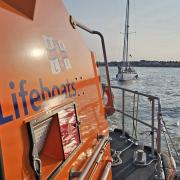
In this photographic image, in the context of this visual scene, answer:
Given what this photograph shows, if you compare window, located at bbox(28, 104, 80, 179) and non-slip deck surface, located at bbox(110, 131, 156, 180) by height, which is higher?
window, located at bbox(28, 104, 80, 179)

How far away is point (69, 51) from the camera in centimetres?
231

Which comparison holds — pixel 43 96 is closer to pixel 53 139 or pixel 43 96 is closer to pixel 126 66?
pixel 53 139

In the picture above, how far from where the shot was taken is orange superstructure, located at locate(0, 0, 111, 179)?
1.28 m

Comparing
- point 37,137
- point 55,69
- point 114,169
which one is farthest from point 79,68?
point 114,169

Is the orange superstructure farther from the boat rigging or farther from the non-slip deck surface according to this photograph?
the boat rigging

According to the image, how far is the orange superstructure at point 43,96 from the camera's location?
4.20 feet

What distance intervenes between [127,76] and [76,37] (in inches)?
1780

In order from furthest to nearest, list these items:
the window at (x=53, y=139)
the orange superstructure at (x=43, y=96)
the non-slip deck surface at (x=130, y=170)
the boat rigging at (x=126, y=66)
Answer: the boat rigging at (x=126, y=66) → the non-slip deck surface at (x=130, y=170) → the window at (x=53, y=139) → the orange superstructure at (x=43, y=96)

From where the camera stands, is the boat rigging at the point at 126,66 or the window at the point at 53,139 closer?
the window at the point at 53,139

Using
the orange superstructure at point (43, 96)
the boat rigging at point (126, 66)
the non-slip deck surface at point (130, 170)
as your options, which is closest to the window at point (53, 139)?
the orange superstructure at point (43, 96)

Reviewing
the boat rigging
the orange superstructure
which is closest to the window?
the orange superstructure

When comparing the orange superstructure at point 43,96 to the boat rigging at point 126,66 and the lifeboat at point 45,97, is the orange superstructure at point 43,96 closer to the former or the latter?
the lifeboat at point 45,97

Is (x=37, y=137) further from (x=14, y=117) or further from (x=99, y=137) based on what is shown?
(x=99, y=137)

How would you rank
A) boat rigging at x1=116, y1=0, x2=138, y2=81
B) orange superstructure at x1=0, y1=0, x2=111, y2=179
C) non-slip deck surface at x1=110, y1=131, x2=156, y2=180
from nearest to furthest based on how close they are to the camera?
1. orange superstructure at x1=0, y1=0, x2=111, y2=179
2. non-slip deck surface at x1=110, y1=131, x2=156, y2=180
3. boat rigging at x1=116, y1=0, x2=138, y2=81
